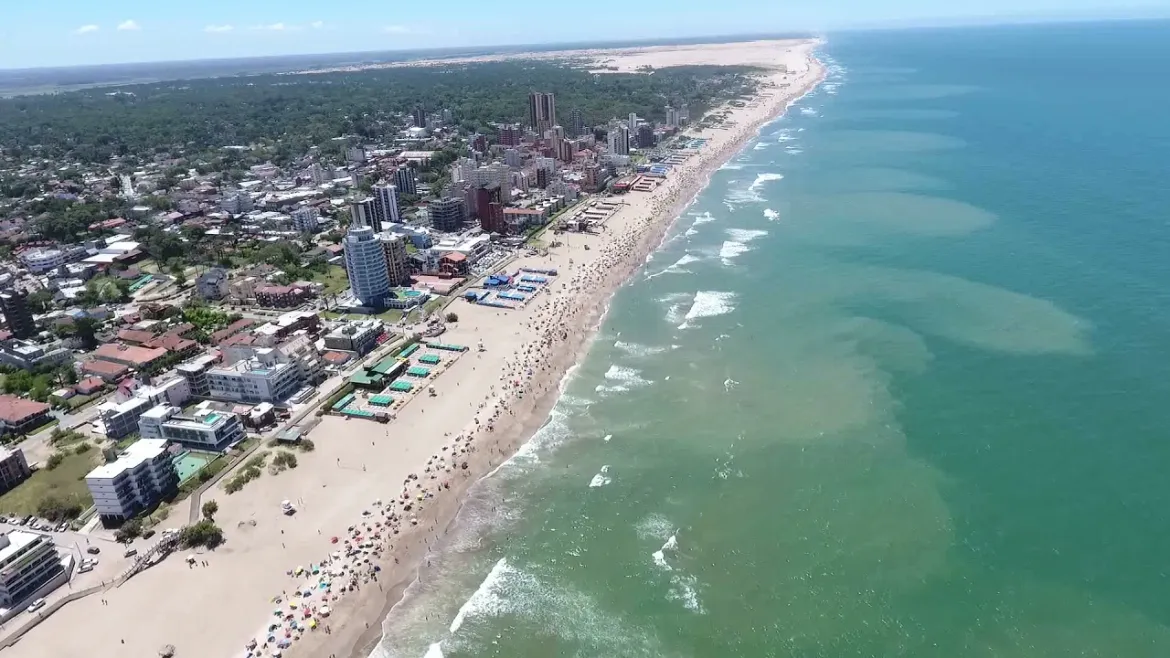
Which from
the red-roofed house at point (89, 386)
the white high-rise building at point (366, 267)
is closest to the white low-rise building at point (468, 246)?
the white high-rise building at point (366, 267)

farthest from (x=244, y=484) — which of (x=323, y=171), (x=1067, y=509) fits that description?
(x=323, y=171)

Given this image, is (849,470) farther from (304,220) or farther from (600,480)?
(304,220)

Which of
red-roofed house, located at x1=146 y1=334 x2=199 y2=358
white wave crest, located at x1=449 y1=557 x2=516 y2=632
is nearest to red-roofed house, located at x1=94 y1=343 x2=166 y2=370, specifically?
red-roofed house, located at x1=146 y1=334 x2=199 y2=358

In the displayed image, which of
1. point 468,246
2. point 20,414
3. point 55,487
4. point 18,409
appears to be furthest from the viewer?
point 468,246

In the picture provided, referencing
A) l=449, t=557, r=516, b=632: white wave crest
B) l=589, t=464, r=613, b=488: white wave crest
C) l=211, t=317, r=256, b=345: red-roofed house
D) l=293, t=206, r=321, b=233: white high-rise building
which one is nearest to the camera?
l=449, t=557, r=516, b=632: white wave crest

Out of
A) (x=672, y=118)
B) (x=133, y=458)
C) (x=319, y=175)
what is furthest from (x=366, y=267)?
(x=672, y=118)

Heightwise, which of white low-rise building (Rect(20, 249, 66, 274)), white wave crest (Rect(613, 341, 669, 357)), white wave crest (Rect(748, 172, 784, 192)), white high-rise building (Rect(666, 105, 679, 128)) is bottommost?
white wave crest (Rect(613, 341, 669, 357))

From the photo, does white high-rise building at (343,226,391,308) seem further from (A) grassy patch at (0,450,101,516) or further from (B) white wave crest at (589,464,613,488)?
(B) white wave crest at (589,464,613,488)
